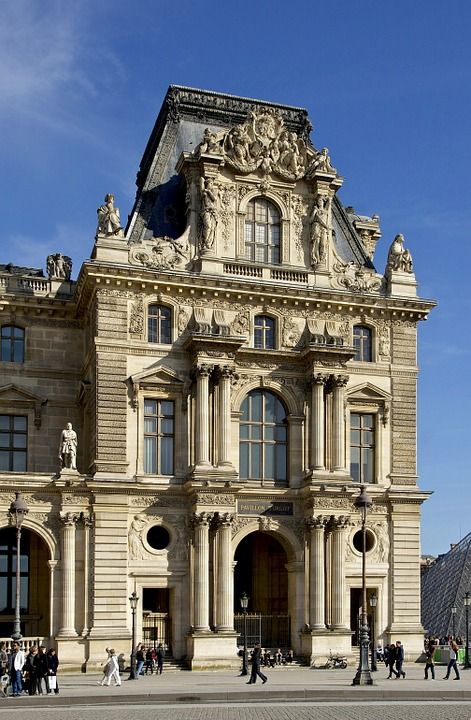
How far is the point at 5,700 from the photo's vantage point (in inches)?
1347

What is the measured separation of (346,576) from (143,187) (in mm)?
19970

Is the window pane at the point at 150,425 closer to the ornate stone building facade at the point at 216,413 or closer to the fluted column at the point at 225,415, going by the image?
the ornate stone building facade at the point at 216,413

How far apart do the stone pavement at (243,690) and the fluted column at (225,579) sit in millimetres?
3980

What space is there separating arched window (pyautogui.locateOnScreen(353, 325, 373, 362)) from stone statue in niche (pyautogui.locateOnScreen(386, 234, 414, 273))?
3.36 metres

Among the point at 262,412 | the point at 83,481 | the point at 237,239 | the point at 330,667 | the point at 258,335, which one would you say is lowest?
the point at 330,667

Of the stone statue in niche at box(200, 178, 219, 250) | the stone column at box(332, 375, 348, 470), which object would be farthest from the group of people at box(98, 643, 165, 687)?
the stone statue in niche at box(200, 178, 219, 250)

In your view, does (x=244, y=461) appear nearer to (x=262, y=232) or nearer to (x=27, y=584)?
(x=262, y=232)

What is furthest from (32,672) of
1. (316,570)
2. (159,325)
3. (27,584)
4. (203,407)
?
(159,325)

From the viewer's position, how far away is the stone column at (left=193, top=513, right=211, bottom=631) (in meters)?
47.6

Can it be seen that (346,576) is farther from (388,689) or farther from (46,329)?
(46,329)

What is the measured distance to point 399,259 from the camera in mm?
54656

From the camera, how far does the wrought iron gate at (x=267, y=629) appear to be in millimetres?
50531

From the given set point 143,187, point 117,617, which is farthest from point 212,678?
point 143,187

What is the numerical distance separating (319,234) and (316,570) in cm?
1518
